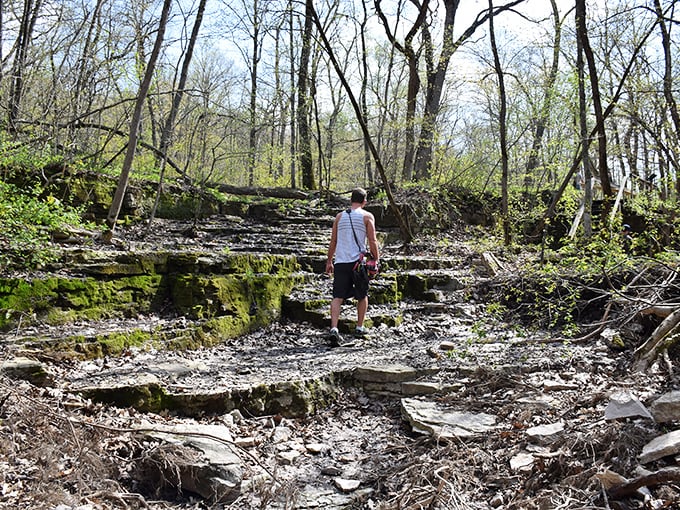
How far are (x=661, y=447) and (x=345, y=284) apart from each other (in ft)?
12.8

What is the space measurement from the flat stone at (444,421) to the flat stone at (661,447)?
1212 millimetres

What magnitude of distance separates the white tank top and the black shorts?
80 mm

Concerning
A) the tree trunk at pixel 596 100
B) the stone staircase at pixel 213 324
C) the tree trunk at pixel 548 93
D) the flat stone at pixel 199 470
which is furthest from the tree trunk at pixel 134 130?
the tree trunk at pixel 548 93

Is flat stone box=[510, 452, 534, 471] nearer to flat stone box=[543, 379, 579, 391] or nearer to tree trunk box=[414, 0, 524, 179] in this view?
flat stone box=[543, 379, 579, 391]

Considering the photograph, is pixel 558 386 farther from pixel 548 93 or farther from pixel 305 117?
pixel 305 117

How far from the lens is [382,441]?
12.9 ft

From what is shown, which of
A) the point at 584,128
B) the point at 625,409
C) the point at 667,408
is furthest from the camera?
the point at 584,128

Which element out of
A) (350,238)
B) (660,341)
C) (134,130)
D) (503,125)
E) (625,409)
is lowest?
(625,409)

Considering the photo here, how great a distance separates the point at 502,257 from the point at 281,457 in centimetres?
771

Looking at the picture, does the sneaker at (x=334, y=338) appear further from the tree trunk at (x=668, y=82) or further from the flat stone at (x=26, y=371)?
the tree trunk at (x=668, y=82)

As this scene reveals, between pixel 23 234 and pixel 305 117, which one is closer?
pixel 23 234

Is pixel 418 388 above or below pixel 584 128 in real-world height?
below

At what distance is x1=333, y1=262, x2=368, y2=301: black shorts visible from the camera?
590 centimetres

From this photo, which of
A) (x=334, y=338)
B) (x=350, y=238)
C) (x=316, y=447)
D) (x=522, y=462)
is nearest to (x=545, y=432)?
(x=522, y=462)
